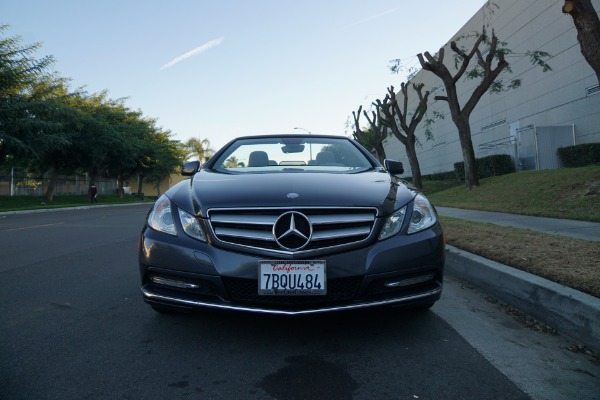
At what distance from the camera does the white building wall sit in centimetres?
1878

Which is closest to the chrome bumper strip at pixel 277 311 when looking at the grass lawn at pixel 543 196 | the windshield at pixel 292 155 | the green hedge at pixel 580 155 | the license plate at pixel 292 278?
the license plate at pixel 292 278

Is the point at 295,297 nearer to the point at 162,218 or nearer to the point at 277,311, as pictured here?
the point at 277,311

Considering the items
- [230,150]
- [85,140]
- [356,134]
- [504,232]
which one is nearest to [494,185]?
[504,232]

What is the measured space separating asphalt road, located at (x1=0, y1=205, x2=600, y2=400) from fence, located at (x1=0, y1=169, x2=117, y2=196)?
111ft

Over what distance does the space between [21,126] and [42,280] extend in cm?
2311

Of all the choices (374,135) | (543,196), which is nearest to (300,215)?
(543,196)

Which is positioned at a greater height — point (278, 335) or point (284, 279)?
point (284, 279)

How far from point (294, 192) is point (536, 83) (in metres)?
23.5

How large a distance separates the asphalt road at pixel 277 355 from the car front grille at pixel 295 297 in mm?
116

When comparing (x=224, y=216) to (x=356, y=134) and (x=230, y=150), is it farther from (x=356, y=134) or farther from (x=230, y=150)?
(x=356, y=134)

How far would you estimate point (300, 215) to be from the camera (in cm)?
273

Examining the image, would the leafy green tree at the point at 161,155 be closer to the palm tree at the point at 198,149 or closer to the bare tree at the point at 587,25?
the palm tree at the point at 198,149

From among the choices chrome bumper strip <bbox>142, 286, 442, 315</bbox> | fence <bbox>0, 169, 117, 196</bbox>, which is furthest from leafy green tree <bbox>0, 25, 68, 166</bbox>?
chrome bumper strip <bbox>142, 286, 442, 315</bbox>

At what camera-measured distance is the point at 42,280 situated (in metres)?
4.91
